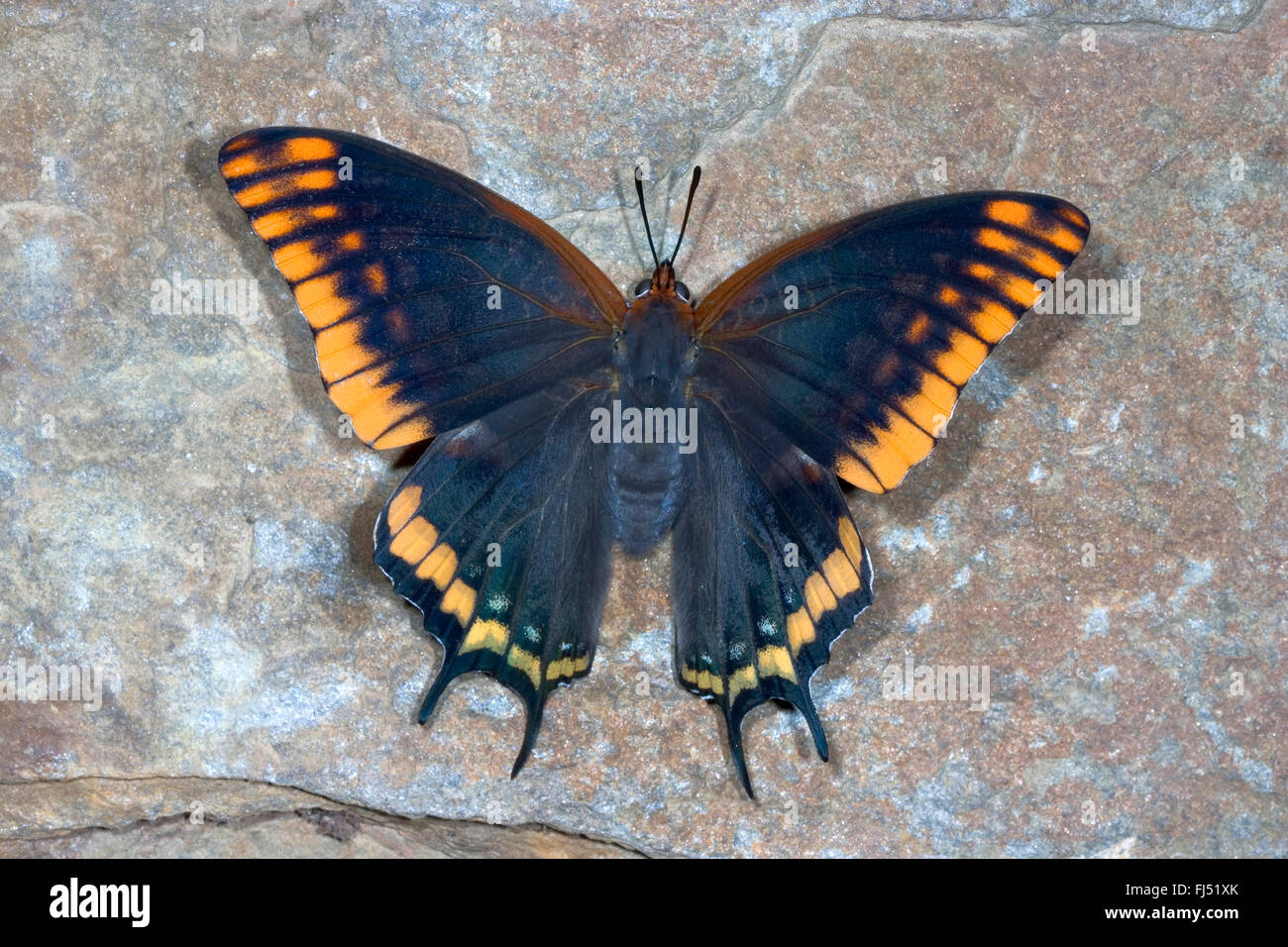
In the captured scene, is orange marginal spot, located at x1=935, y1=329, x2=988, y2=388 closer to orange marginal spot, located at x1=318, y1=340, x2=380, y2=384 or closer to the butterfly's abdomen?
the butterfly's abdomen

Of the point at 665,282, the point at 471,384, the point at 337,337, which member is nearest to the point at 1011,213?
the point at 665,282

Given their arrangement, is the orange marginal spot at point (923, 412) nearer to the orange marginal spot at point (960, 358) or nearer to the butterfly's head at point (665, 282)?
the orange marginal spot at point (960, 358)

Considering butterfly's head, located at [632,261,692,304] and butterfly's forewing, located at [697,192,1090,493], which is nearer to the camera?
butterfly's forewing, located at [697,192,1090,493]

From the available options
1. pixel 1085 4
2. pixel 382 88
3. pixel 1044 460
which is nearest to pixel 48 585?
pixel 382 88

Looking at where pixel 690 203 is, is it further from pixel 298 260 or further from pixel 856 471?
pixel 298 260

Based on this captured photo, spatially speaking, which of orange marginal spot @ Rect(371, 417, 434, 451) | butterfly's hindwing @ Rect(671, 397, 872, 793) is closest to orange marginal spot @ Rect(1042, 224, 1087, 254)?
butterfly's hindwing @ Rect(671, 397, 872, 793)

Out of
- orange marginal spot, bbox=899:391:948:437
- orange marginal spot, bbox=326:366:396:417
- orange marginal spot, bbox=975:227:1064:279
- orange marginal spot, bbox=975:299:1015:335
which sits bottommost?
orange marginal spot, bbox=899:391:948:437

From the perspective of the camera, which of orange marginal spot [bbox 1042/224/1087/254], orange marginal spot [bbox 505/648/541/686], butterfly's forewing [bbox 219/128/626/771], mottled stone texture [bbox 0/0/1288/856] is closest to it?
orange marginal spot [bbox 1042/224/1087/254]

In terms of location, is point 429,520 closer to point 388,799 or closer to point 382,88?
point 388,799
